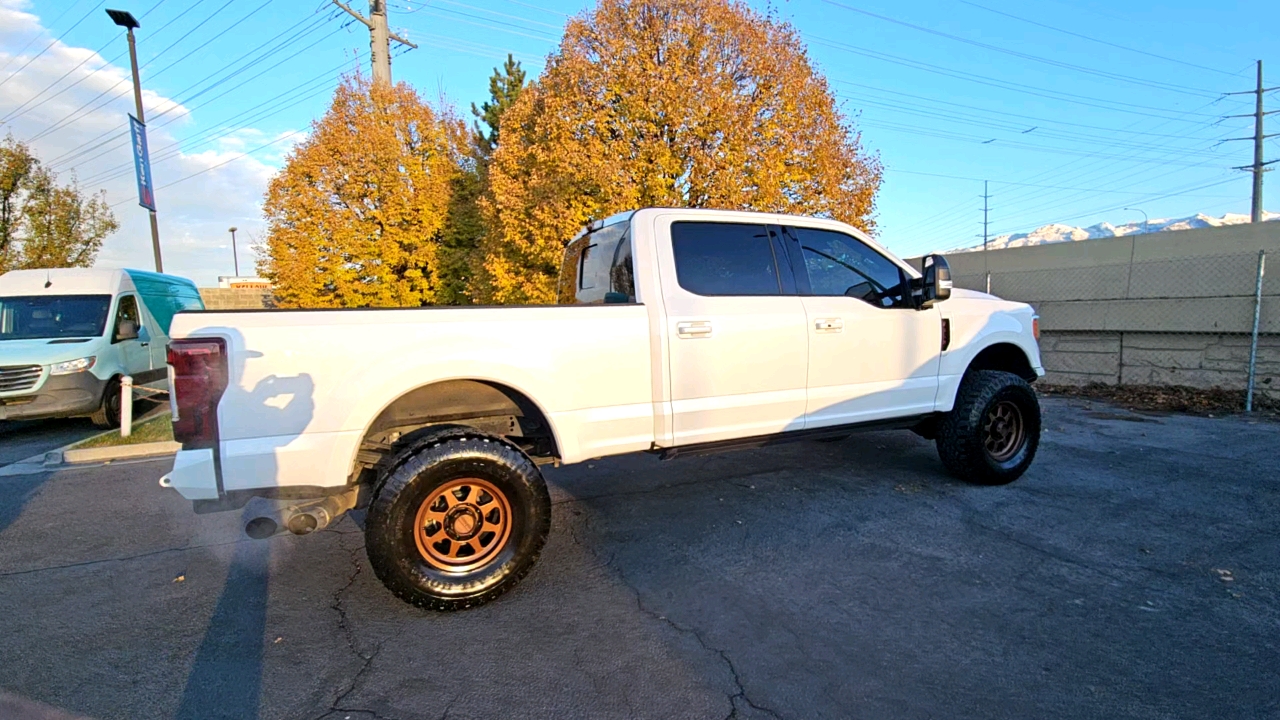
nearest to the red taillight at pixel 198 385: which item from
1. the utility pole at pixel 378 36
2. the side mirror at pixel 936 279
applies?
the side mirror at pixel 936 279

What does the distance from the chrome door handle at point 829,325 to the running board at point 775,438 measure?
69 centimetres

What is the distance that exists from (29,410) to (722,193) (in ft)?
32.7

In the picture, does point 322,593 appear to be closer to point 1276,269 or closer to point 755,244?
point 755,244

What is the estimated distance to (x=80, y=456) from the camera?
21.5ft

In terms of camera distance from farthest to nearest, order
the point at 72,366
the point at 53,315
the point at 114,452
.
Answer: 1. the point at 53,315
2. the point at 72,366
3. the point at 114,452

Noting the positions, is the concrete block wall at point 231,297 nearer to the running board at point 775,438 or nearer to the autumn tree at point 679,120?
the autumn tree at point 679,120

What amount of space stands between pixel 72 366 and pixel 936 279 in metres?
10.1

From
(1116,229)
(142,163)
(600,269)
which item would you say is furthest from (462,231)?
(1116,229)

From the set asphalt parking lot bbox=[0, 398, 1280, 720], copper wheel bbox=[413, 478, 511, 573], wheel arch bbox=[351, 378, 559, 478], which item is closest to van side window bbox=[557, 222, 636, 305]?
wheel arch bbox=[351, 378, 559, 478]

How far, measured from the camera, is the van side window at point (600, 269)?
3.98 meters

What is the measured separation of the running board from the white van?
8.20 m

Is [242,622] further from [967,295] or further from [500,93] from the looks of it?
[500,93]

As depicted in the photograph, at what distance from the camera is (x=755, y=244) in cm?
416

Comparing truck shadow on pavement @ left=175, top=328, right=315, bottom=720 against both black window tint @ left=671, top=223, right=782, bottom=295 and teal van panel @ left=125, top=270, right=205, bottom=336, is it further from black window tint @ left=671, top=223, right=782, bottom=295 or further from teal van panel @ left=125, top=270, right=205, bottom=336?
teal van panel @ left=125, top=270, right=205, bottom=336
